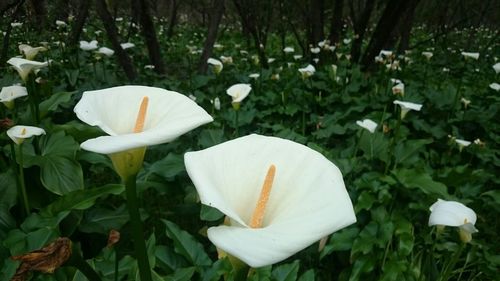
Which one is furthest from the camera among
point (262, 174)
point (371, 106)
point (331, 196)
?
point (371, 106)

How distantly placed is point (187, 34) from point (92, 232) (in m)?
10.3

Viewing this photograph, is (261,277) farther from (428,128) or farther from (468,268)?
(428,128)

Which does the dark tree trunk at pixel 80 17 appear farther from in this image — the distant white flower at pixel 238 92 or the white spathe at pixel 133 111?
the white spathe at pixel 133 111

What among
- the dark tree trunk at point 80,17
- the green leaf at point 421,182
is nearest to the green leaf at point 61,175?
the green leaf at point 421,182

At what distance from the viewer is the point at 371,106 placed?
3977 mm

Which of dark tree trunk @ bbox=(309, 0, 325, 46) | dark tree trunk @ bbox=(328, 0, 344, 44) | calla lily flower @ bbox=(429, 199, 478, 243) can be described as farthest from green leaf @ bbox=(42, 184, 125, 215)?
dark tree trunk @ bbox=(328, 0, 344, 44)

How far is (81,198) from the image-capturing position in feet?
5.13

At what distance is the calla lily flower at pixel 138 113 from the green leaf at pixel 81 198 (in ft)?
2.08

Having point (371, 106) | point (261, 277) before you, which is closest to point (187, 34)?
point (371, 106)

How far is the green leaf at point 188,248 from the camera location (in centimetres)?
163

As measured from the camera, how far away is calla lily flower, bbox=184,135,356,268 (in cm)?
61

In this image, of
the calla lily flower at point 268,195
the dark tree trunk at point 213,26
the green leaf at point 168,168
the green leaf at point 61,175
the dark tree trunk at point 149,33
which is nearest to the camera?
the calla lily flower at point 268,195

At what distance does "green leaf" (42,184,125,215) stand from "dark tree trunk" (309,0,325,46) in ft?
16.6

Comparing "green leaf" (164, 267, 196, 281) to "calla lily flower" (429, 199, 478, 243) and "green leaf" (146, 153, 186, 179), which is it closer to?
"green leaf" (146, 153, 186, 179)
